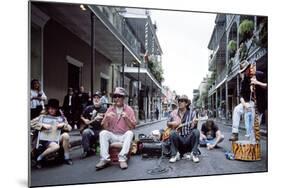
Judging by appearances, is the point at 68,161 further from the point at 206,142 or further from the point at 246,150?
the point at 246,150

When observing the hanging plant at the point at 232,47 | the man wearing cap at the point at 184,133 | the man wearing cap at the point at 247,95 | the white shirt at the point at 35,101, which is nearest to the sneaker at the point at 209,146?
the man wearing cap at the point at 184,133

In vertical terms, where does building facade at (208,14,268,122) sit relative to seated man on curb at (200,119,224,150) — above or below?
above

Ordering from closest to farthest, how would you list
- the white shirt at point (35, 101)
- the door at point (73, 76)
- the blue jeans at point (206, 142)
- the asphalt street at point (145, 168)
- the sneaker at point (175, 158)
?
the white shirt at point (35, 101), the asphalt street at point (145, 168), the door at point (73, 76), the sneaker at point (175, 158), the blue jeans at point (206, 142)

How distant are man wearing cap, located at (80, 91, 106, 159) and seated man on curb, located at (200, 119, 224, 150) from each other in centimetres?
114

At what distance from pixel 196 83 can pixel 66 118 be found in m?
1.52

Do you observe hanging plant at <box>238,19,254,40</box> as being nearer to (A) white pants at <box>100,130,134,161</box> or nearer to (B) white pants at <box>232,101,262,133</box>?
(B) white pants at <box>232,101,262,133</box>

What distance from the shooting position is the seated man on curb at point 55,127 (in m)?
3.21

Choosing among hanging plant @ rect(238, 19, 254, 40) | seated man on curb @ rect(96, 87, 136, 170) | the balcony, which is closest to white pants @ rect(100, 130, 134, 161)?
seated man on curb @ rect(96, 87, 136, 170)

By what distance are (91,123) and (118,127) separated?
276 mm

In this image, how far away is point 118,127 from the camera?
3.45m

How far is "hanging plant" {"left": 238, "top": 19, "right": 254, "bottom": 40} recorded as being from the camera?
12.8ft

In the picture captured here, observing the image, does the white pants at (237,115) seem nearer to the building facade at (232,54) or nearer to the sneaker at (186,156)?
the building facade at (232,54)

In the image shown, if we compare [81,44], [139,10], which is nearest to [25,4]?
[81,44]
